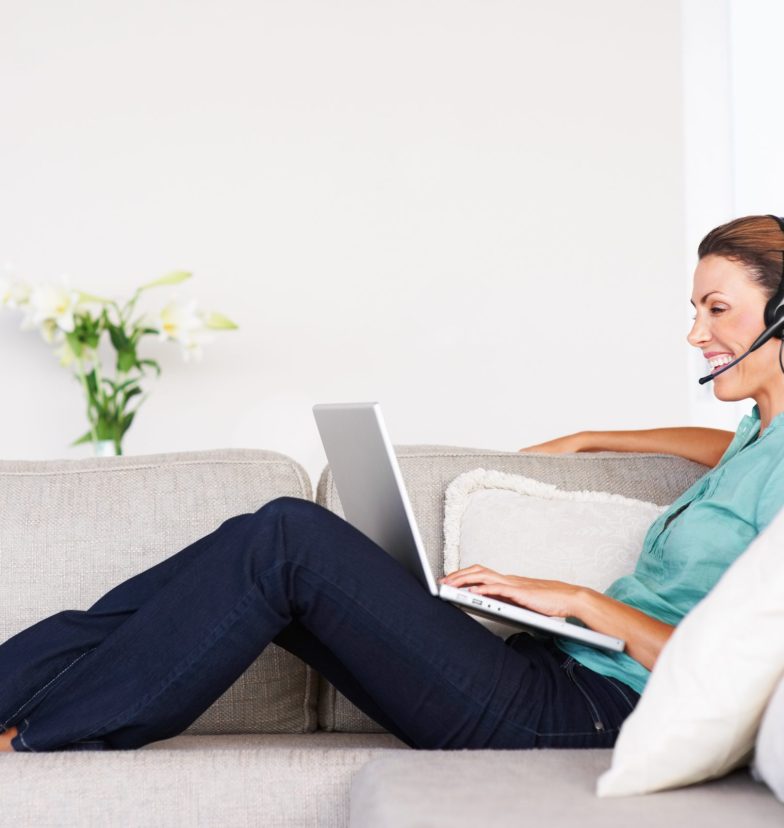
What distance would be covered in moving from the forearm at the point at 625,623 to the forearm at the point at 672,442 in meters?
0.61

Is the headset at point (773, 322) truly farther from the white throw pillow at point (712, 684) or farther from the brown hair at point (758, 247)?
the white throw pillow at point (712, 684)

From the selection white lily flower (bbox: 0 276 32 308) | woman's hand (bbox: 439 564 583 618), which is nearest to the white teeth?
woman's hand (bbox: 439 564 583 618)

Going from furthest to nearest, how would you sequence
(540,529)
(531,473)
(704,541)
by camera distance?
(531,473), (540,529), (704,541)

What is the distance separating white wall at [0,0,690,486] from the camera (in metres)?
2.83

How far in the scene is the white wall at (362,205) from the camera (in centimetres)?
283

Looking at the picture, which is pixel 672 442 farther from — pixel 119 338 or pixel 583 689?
pixel 119 338

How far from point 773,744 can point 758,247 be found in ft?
3.00

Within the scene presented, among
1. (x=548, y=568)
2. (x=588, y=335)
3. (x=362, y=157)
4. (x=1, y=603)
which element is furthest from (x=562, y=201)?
(x=1, y=603)

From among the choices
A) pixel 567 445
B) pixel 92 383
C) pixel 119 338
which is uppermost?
pixel 119 338

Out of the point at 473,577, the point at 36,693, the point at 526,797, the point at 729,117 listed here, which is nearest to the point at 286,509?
the point at 473,577

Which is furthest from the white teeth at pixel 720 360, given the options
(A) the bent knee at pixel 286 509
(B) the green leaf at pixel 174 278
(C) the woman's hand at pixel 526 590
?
(B) the green leaf at pixel 174 278

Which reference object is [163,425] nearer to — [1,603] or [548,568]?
[1,603]

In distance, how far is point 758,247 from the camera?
166 centimetres

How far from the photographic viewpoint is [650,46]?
10.0ft
